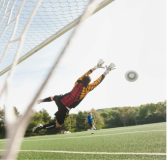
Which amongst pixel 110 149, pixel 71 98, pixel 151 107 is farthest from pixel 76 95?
pixel 151 107

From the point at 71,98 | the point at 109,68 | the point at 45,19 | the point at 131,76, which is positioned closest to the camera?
the point at 71,98

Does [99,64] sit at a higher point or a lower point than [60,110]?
higher

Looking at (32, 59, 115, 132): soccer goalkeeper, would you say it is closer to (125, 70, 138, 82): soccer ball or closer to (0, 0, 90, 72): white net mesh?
(0, 0, 90, 72): white net mesh

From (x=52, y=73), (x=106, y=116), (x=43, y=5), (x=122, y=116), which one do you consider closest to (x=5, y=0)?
(x=43, y=5)

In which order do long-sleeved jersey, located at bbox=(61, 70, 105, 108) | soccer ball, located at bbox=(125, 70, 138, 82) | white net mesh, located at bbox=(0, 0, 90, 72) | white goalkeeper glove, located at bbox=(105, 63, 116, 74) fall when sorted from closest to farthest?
white net mesh, located at bbox=(0, 0, 90, 72) → long-sleeved jersey, located at bbox=(61, 70, 105, 108) → white goalkeeper glove, located at bbox=(105, 63, 116, 74) → soccer ball, located at bbox=(125, 70, 138, 82)

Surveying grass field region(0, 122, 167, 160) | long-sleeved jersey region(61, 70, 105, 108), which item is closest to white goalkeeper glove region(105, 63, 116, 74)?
long-sleeved jersey region(61, 70, 105, 108)

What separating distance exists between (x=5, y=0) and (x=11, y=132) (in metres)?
2.08

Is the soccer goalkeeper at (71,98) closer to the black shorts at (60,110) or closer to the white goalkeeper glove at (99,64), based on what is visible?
the black shorts at (60,110)

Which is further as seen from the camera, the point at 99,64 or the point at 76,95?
the point at 99,64

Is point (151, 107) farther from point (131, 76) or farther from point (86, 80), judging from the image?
point (86, 80)

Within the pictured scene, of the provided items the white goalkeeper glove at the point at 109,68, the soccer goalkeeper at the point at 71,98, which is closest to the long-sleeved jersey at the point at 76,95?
the soccer goalkeeper at the point at 71,98

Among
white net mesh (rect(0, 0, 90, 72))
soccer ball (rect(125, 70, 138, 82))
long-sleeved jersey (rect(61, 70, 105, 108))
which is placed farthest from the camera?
soccer ball (rect(125, 70, 138, 82))

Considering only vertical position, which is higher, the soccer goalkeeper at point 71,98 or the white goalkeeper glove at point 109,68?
the white goalkeeper glove at point 109,68

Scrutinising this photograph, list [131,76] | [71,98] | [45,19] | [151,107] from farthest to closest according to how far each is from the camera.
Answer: [151,107], [131,76], [45,19], [71,98]
